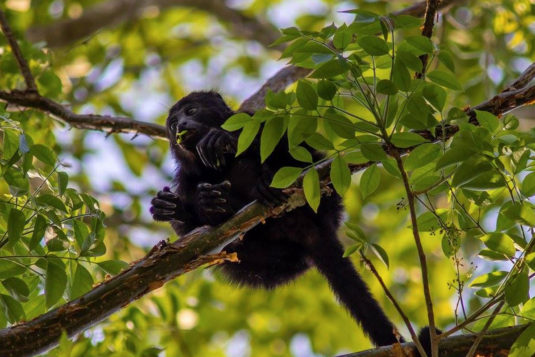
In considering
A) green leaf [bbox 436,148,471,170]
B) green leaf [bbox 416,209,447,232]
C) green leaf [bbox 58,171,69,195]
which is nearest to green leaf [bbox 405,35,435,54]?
green leaf [bbox 436,148,471,170]

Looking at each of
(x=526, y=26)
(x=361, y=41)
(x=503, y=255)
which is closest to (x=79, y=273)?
(x=361, y=41)

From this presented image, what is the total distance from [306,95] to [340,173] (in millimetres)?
386

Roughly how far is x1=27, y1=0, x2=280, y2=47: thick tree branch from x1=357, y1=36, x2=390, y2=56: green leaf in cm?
520

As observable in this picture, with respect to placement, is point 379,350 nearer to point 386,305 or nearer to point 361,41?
point 361,41

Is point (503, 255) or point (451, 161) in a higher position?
point (451, 161)

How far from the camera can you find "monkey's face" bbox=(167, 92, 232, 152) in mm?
5102

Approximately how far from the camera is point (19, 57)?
4.56 metres

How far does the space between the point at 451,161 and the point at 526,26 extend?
4452 mm

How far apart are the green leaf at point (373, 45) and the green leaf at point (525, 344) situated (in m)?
1.16

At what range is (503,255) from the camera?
2.79m

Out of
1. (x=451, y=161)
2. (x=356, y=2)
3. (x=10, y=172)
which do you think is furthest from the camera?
(x=356, y=2)

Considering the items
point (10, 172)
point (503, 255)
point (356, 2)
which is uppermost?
point (356, 2)

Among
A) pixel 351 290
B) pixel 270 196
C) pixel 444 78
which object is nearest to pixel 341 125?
pixel 444 78

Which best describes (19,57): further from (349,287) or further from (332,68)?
(332,68)
